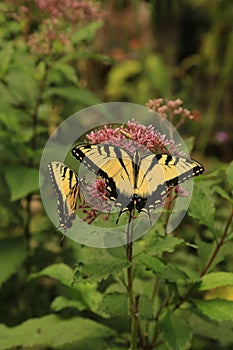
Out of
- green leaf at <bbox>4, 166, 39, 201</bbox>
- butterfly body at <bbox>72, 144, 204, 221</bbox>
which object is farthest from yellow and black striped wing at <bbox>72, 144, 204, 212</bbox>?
green leaf at <bbox>4, 166, 39, 201</bbox>

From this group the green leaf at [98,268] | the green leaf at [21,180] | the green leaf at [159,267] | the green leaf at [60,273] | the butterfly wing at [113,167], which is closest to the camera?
the butterfly wing at [113,167]

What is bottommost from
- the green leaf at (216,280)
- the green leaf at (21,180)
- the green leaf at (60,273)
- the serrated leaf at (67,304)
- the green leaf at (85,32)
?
the serrated leaf at (67,304)

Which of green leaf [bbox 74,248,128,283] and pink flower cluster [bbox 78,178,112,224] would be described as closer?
pink flower cluster [bbox 78,178,112,224]

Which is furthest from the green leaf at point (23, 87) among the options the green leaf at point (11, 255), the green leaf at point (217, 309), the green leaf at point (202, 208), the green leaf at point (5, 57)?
the green leaf at point (217, 309)

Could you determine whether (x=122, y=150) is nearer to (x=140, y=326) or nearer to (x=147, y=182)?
(x=147, y=182)

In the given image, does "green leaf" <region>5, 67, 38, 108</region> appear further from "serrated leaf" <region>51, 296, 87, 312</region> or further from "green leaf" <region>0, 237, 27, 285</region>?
"serrated leaf" <region>51, 296, 87, 312</region>

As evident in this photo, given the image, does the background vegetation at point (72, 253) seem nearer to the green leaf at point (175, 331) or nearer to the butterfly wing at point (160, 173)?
the green leaf at point (175, 331)

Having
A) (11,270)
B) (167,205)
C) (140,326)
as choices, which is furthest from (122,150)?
(11,270)
